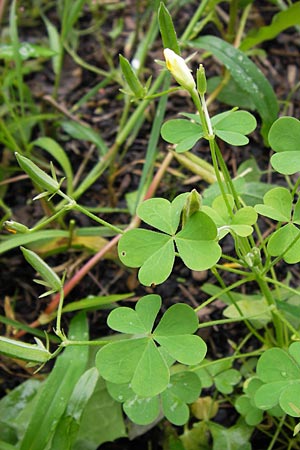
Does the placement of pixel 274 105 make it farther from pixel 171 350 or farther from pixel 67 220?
pixel 171 350

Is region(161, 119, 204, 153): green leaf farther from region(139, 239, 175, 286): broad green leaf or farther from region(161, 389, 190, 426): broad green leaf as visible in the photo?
region(161, 389, 190, 426): broad green leaf

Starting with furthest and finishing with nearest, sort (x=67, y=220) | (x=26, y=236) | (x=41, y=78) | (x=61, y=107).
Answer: (x=41, y=78)
(x=61, y=107)
(x=67, y=220)
(x=26, y=236)

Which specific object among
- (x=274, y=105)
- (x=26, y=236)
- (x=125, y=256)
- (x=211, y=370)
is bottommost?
(x=211, y=370)

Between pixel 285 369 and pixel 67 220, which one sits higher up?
pixel 285 369

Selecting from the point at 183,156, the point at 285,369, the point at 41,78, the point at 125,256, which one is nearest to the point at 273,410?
the point at 285,369

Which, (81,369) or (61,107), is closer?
(81,369)

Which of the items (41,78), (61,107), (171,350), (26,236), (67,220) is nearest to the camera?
(171,350)
